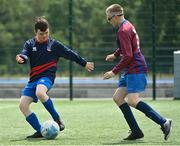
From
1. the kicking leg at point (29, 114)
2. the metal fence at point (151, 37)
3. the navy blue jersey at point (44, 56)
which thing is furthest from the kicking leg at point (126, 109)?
→ the metal fence at point (151, 37)

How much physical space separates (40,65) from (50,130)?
0.89 metres

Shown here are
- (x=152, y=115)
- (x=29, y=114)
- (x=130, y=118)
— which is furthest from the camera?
(x=29, y=114)

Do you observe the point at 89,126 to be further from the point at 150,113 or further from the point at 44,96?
the point at 150,113

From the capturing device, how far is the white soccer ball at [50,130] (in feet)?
28.1

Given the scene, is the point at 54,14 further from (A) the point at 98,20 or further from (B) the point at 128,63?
(B) the point at 128,63

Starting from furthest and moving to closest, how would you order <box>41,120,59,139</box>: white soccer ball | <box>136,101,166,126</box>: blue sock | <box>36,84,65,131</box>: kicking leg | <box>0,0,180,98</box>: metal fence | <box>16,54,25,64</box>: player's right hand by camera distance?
<box>0,0,180,98</box>: metal fence, <box>16,54,25,64</box>: player's right hand, <box>36,84,65,131</box>: kicking leg, <box>41,120,59,139</box>: white soccer ball, <box>136,101,166,126</box>: blue sock

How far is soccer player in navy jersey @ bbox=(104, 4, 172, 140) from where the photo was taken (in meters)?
8.37

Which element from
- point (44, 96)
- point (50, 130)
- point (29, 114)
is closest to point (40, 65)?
point (44, 96)

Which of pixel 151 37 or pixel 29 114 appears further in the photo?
pixel 151 37

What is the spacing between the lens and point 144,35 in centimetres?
1795

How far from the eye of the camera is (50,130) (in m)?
8.57

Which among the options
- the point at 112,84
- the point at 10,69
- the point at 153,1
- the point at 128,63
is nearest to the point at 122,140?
the point at 128,63

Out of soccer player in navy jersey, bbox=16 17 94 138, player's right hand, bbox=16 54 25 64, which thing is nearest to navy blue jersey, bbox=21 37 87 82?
soccer player in navy jersey, bbox=16 17 94 138

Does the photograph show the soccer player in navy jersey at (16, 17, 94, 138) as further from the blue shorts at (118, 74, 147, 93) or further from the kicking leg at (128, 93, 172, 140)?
the kicking leg at (128, 93, 172, 140)
